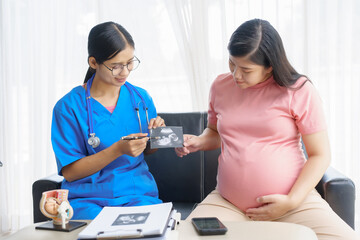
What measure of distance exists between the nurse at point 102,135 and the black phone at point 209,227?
1.41 ft

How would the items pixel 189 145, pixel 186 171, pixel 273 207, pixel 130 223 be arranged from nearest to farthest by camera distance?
pixel 130 223 < pixel 273 207 < pixel 189 145 < pixel 186 171

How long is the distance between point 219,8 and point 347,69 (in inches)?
35.0

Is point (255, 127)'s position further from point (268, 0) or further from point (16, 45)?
point (16, 45)

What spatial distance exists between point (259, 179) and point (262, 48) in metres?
0.48

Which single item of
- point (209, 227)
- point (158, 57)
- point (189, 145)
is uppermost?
point (158, 57)

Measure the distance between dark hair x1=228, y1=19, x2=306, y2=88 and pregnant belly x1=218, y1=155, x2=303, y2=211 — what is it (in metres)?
0.31

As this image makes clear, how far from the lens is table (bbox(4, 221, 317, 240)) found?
3.55 ft

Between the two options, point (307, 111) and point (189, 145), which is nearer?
point (307, 111)

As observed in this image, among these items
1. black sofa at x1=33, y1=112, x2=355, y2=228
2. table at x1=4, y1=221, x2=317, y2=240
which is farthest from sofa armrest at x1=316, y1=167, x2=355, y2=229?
black sofa at x1=33, y1=112, x2=355, y2=228

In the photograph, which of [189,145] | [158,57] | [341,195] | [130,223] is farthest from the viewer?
[158,57]

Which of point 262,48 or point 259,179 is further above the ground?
point 262,48

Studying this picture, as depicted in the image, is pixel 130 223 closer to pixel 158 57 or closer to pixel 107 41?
pixel 107 41

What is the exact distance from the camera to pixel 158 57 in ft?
8.80

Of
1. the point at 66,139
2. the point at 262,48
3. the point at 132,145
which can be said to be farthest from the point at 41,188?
the point at 262,48
